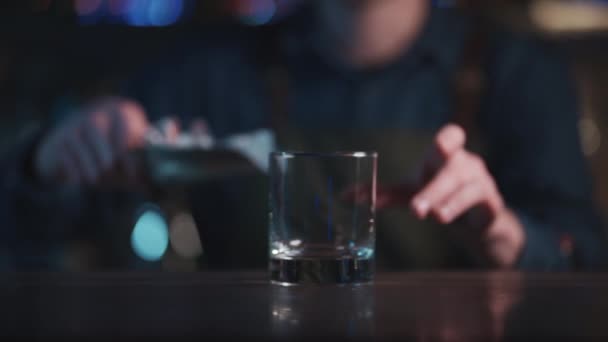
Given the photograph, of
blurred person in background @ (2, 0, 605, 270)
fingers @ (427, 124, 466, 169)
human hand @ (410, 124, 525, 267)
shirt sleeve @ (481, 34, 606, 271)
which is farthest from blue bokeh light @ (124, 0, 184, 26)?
fingers @ (427, 124, 466, 169)

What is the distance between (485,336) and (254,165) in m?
0.74

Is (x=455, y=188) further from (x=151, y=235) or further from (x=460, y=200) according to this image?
(x=151, y=235)

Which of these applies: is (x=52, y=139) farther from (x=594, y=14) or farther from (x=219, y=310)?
(x=594, y=14)

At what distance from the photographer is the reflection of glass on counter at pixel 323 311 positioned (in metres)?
0.41

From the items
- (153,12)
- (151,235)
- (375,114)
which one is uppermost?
(153,12)

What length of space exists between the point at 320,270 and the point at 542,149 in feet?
3.78

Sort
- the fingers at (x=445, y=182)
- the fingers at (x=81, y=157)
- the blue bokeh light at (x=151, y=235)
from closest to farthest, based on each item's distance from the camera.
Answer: the fingers at (x=445, y=182) < the fingers at (x=81, y=157) < the blue bokeh light at (x=151, y=235)

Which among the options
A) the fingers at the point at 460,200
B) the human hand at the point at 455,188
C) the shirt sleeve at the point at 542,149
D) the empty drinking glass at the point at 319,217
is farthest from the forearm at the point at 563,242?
the empty drinking glass at the point at 319,217

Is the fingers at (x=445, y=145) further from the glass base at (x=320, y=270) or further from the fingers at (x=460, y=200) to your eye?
the glass base at (x=320, y=270)

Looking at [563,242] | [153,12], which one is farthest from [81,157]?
[153,12]

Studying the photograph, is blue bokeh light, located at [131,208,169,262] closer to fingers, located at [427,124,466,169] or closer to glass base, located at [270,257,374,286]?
fingers, located at [427,124,466,169]

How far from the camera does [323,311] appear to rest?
488 mm

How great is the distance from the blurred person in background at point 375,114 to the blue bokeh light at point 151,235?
4.0 inches

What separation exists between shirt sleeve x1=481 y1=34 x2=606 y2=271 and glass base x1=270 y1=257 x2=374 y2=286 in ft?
3.03
